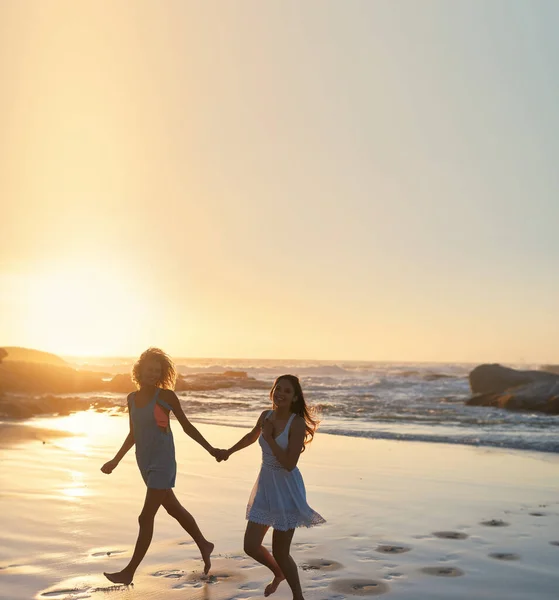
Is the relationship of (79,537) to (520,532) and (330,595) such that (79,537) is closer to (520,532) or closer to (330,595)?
(330,595)

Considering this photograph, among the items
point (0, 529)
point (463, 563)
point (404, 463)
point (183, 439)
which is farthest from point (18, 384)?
point (463, 563)

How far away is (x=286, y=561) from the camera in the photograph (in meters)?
4.78

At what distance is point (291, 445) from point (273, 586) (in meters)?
1.05

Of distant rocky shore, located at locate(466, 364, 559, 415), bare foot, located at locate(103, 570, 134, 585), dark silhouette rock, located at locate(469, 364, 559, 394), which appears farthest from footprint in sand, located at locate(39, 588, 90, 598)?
dark silhouette rock, located at locate(469, 364, 559, 394)

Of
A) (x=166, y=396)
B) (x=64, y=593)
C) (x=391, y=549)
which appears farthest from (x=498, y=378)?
(x=64, y=593)

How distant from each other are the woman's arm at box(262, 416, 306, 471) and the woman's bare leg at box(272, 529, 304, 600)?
482mm

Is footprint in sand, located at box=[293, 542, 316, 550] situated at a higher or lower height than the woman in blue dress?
lower

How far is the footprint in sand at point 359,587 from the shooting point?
16.4 feet

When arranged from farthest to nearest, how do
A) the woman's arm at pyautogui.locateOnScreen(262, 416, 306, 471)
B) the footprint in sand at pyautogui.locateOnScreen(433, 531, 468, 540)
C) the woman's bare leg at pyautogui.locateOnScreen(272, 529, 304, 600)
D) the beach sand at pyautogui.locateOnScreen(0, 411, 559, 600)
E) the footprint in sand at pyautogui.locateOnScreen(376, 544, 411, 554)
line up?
the footprint in sand at pyautogui.locateOnScreen(433, 531, 468, 540), the footprint in sand at pyautogui.locateOnScreen(376, 544, 411, 554), the beach sand at pyautogui.locateOnScreen(0, 411, 559, 600), the woman's arm at pyautogui.locateOnScreen(262, 416, 306, 471), the woman's bare leg at pyautogui.locateOnScreen(272, 529, 304, 600)

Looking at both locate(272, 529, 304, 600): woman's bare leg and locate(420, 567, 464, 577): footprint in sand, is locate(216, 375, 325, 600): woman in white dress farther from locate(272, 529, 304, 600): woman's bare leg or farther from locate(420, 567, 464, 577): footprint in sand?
locate(420, 567, 464, 577): footprint in sand

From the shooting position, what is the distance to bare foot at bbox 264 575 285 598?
4883 mm

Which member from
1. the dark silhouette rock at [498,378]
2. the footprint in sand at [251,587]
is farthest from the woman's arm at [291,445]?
the dark silhouette rock at [498,378]

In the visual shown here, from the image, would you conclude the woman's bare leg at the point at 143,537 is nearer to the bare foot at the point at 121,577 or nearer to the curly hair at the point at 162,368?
the bare foot at the point at 121,577

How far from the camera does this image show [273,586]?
16.1 ft
